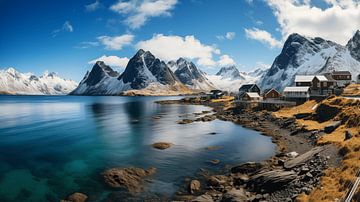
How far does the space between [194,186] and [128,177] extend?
32.0ft

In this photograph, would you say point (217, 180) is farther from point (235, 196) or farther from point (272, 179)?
point (272, 179)

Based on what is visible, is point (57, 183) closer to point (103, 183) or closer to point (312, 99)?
point (103, 183)

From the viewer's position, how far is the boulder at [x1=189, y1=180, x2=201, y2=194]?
3139cm

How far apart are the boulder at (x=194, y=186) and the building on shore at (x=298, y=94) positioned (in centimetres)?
7945

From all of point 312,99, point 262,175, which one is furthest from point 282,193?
point 312,99

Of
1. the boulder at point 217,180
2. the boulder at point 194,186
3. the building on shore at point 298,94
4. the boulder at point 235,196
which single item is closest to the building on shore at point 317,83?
the building on shore at point 298,94

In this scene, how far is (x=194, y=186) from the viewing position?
105 ft

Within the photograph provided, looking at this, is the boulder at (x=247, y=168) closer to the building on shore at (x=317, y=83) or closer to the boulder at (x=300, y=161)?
the boulder at (x=300, y=161)

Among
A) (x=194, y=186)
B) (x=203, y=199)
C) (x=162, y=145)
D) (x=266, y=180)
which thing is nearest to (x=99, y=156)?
(x=162, y=145)

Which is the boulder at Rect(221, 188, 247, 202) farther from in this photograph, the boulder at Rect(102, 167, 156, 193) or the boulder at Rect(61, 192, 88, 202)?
the boulder at Rect(61, 192, 88, 202)

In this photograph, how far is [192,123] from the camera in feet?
293

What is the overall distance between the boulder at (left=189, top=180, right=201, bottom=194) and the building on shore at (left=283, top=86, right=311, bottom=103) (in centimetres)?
7945

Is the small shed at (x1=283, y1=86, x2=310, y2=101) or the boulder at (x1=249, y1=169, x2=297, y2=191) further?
the small shed at (x1=283, y1=86, x2=310, y2=101)

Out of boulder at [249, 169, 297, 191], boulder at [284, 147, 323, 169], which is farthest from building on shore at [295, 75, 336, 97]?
boulder at [249, 169, 297, 191]
